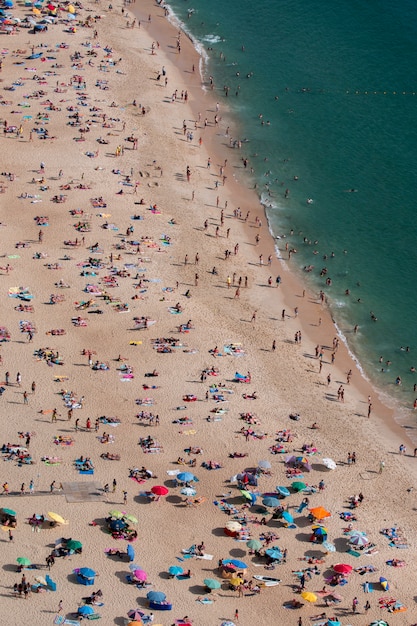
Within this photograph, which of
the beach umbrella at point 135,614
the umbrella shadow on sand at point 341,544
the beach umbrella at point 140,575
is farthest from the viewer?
the umbrella shadow on sand at point 341,544

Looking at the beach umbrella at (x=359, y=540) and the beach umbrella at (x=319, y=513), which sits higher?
the beach umbrella at (x=319, y=513)

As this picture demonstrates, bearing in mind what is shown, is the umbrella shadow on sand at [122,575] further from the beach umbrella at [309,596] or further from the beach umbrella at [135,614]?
the beach umbrella at [309,596]

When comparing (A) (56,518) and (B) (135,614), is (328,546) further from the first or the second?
(A) (56,518)

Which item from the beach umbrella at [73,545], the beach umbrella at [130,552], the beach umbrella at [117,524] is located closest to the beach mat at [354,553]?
the beach umbrella at [130,552]

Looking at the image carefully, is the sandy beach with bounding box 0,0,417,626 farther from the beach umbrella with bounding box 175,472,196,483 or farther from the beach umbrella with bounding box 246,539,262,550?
the beach umbrella with bounding box 175,472,196,483

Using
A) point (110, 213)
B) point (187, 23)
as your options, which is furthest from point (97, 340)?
point (187, 23)

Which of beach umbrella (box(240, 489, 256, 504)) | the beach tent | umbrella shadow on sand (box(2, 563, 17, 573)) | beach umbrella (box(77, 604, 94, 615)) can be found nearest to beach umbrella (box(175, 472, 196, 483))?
beach umbrella (box(240, 489, 256, 504))
